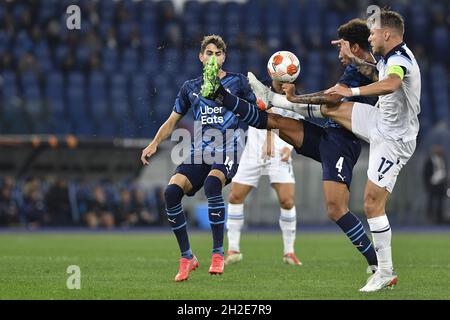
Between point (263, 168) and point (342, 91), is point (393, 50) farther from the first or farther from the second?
point (263, 168)

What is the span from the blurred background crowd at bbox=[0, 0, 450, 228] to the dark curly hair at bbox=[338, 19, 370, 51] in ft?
36.8

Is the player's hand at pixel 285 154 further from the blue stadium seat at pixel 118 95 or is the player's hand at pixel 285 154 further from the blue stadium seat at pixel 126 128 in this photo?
the blue stadium seat at pixel 118 95

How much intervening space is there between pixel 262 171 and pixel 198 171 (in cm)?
306

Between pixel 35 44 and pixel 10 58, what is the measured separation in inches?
30.8

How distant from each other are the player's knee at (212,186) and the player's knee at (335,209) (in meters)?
1.30

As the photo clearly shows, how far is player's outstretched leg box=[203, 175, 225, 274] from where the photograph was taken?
409 inches

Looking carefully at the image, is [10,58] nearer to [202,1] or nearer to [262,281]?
[202,1]

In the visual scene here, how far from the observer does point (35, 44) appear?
25.9m

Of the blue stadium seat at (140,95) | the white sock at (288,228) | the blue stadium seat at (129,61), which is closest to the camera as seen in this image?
the white sock at (288,228)

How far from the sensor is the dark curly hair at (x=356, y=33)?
9766 mm

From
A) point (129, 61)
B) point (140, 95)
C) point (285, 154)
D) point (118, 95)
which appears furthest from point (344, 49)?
point (129, 61)

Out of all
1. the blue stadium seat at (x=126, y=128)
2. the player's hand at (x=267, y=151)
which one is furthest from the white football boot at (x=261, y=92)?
the blue stadium seat at (x=126, y=128)

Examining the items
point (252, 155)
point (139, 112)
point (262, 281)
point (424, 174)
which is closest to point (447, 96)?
point (424, 174)

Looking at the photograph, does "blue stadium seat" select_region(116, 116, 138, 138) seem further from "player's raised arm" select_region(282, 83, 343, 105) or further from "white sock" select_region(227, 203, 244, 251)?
"player's raised arm" select_region(282, 83, 343, 105)
